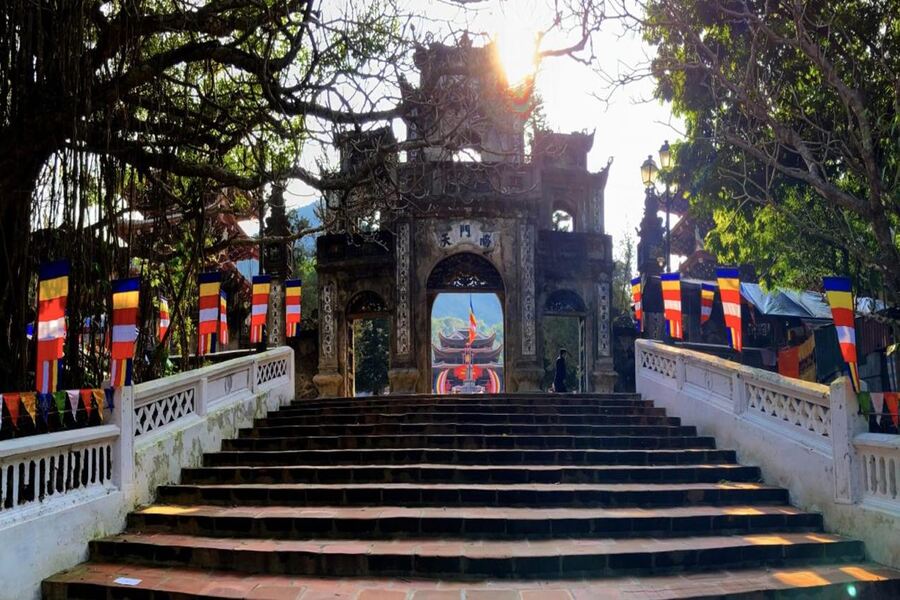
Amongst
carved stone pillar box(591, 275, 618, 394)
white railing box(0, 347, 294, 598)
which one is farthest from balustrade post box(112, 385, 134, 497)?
carved stone pillar box(591, 275, 618, 394)

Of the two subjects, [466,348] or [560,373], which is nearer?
[560,373]

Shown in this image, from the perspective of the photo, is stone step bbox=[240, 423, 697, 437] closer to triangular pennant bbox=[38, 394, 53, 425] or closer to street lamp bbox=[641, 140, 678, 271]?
triangular pennant bbox=[38, 394, 53, 425]

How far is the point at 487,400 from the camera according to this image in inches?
437

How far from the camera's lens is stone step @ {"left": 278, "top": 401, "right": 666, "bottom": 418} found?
10.4 m

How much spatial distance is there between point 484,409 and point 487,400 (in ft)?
2.28

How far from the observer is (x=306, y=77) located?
7891 mm

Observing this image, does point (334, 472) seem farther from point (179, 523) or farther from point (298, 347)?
point (298, 347)

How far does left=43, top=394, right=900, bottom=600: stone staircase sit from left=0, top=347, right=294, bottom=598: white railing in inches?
8.3

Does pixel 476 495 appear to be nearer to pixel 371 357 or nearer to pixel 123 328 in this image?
pixel 123 328

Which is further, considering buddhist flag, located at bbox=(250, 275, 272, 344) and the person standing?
the person standing

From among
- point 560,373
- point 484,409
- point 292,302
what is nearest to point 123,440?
point 484,409

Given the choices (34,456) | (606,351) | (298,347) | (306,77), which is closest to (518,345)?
(606,351)

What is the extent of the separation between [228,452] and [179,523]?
189 centimetres

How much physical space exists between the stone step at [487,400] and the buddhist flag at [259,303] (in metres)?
1.78
